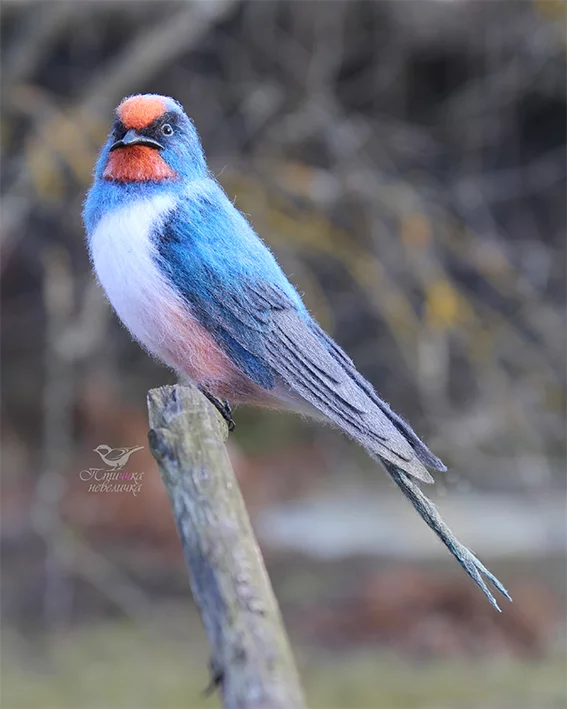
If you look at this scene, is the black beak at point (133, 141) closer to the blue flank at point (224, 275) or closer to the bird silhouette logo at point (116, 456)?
the blue flank at point (224, 275)

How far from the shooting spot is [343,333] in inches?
261

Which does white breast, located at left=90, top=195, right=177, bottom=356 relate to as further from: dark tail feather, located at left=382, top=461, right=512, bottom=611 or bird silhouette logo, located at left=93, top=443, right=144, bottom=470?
dark tail feather, located at left=382, top=461, right=512, bottom=611

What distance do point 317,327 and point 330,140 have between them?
349 centimetres

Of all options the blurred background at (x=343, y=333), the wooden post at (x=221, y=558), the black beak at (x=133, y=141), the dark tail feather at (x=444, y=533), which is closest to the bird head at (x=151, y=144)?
the black beak at (x=133, y=141)

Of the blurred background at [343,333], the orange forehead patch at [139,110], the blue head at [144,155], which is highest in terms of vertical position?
the orange forehead patch at [139,110]

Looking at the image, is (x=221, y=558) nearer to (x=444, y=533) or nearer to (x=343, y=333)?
(x=444, y=533)

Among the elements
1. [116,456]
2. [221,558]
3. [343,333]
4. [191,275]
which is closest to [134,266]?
[191,275]

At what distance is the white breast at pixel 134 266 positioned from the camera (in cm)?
147

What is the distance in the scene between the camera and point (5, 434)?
7.98 meters

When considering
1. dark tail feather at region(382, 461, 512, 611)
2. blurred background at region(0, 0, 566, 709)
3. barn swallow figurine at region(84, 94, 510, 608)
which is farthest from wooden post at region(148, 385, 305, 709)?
blurred background at region(0, 0, 566, 709)

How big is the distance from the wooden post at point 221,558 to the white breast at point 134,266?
0.47 ft

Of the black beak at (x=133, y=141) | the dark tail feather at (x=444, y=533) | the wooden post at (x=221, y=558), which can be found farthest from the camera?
the black beak at (x=133, y=141)

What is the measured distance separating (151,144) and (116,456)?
54 centimetres

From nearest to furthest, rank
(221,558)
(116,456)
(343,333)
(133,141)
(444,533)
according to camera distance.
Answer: (221,558) → (444,533) → (133,141) → (116,456) → (343,333)
